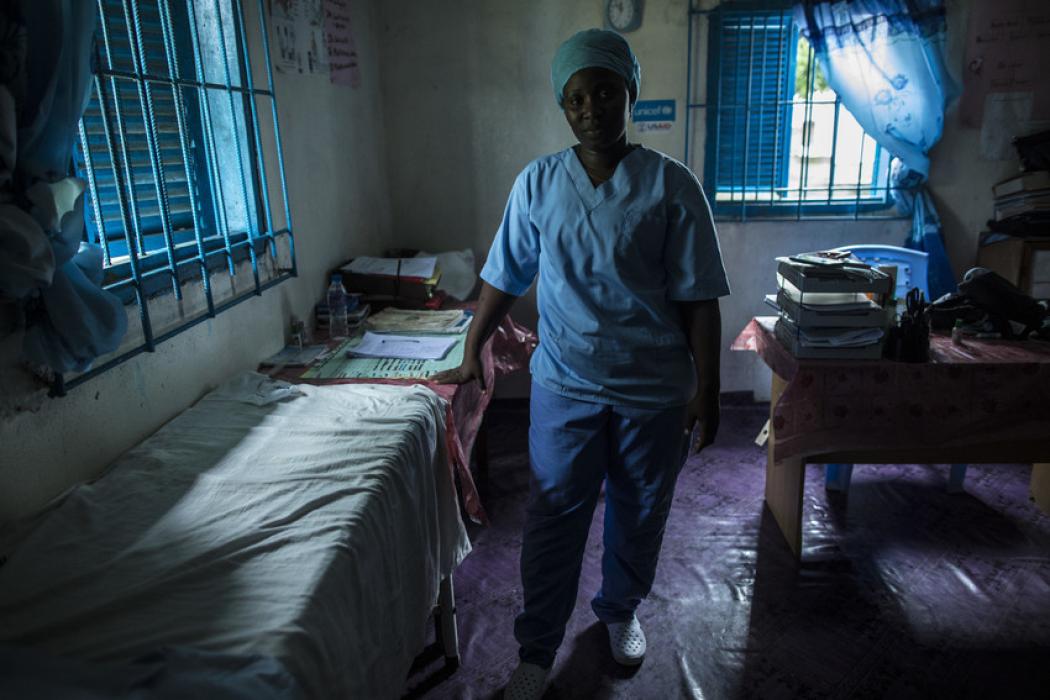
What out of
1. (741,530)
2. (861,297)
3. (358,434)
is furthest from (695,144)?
(358,434)

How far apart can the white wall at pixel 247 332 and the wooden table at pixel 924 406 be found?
162 cm

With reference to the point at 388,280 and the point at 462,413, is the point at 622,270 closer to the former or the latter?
the point at 462,413

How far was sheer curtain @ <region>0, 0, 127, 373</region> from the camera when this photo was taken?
107 cm

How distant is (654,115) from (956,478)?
2025 millimetres

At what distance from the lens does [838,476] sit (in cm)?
275

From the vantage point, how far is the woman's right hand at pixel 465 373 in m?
1.82

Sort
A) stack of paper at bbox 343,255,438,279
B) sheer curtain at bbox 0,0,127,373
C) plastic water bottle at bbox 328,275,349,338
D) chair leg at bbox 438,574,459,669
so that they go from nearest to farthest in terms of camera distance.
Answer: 1. sheer curtain at bbox 0,0,127,373
2. chair leg at bbox 438,574,459,669
3. plastic water bottle at bbox 328,275,349,338
4. stack of paper at bbox 343,255,438,279

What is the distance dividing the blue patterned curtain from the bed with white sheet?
8.51ft

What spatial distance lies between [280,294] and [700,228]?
1.37 meters

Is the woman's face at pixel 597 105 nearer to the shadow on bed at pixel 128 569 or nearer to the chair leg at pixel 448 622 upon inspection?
the shadow on bed at pixel 128 569

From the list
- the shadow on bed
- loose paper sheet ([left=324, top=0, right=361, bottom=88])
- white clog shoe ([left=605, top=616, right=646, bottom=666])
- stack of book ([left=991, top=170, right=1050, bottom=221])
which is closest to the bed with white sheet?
the shadow on bed

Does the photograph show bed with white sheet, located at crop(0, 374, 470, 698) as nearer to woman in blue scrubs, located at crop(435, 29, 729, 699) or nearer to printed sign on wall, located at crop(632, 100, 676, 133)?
woman in blue scrubs, located at crop(435, 29, 729, 699)

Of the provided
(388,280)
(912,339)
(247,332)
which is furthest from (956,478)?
(247,332)

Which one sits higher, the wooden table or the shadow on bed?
the shadow on bed
